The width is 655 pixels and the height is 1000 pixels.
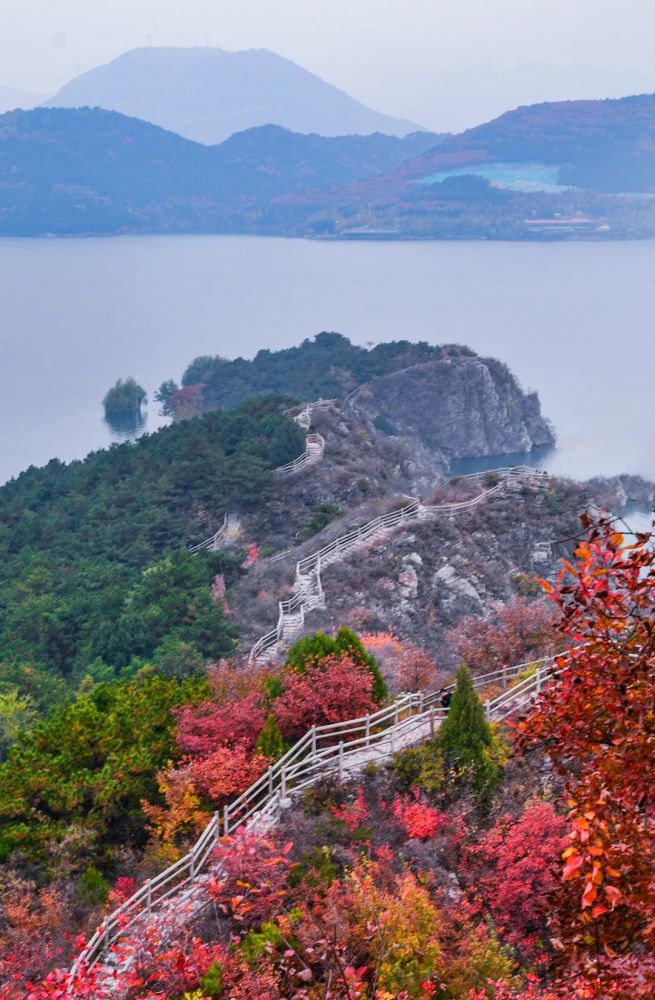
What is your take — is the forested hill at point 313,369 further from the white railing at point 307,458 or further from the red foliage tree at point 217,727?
the red foliage tree at point 217,727

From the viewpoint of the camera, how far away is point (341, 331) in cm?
14725

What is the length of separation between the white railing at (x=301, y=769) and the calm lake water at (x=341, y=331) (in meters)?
62.7

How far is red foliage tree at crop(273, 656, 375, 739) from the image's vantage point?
1586 centimetres

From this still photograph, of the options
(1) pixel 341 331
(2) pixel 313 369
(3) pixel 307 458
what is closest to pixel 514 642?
(3) pixel 307 458

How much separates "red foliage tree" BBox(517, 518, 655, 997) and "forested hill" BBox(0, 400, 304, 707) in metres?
22.6

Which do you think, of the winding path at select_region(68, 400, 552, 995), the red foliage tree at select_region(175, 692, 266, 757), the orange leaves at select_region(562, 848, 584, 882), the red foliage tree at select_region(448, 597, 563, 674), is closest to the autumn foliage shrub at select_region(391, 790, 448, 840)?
the winding path at select_region(68, 400, 552, 995)

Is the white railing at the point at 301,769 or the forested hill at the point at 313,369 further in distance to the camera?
the forested hill at the point at 313,369

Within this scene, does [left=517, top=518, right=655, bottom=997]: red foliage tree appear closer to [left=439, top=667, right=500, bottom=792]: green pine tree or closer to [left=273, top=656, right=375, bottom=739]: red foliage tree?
[left=439, top=667, right=500, bottom=792]: green pine tree

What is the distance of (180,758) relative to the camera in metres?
15.5

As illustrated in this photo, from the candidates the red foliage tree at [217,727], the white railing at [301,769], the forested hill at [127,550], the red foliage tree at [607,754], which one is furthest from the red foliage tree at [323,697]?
the forested hill at [127,550]

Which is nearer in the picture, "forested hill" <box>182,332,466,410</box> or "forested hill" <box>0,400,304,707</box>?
"forested hill" <box>0,400,304,707</box>

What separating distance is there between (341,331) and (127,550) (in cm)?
10664

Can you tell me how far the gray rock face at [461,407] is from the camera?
93188 millimetres

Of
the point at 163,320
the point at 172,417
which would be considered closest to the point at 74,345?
the point at 163,320
